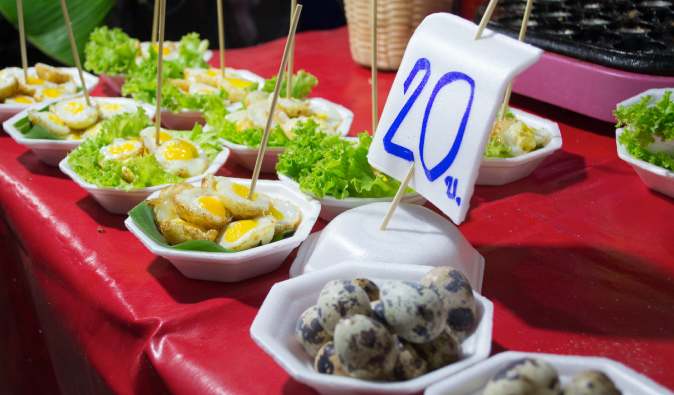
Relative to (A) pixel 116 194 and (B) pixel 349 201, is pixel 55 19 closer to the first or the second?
(A) pixel 116 194

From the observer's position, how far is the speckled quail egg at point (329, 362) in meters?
0.99

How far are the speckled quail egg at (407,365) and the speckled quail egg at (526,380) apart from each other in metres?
0.14

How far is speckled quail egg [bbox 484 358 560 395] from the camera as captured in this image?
859mm

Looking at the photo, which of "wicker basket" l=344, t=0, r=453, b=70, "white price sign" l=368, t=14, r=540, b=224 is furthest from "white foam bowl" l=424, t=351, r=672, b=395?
"wicker basket" l=344, t=0, r=453, b=70

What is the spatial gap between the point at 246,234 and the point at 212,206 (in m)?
0.15

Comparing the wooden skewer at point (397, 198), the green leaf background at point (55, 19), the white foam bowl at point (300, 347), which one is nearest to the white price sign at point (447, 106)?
the wooden skewer at point (397, 198)

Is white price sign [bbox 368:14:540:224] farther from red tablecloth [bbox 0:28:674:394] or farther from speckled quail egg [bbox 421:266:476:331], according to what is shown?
red tablecloth [bbox 0:28:674:394]

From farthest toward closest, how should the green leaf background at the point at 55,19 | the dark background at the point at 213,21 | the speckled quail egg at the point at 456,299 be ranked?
the dark background at the point at 213,21 → the green leaf background at the point at 55,19 → the speckled quail egg at the point at 456,299

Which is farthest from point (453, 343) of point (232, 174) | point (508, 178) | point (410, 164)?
point (232, 174)

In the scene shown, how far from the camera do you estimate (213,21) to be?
19.9ft

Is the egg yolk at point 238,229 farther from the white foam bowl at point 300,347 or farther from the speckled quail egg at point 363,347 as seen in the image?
the speckled quail egg at point 363,347

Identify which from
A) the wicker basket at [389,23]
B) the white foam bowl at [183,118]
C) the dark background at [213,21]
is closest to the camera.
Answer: the white foam bowl at [183,118]

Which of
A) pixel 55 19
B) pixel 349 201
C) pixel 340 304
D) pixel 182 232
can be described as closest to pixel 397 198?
pixel 349 201

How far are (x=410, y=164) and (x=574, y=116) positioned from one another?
1549 millimetres
